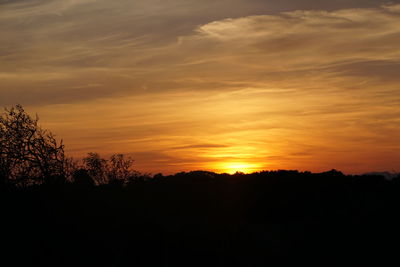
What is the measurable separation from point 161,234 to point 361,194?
11.3 meters

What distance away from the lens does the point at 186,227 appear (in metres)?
28.4

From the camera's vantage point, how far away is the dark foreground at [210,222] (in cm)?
2598

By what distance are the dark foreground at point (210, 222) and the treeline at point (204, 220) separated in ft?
0.19

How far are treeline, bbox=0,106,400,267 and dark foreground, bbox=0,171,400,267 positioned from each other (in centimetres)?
6

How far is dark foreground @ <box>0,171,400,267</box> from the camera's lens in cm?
2598

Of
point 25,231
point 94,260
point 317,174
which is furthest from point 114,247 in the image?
point 317,174

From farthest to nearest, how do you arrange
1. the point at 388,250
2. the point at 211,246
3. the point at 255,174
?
the point at 255,174 → the point at 211,246 → the point at 388,250

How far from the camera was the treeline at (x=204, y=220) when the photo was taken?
2603 centimetres

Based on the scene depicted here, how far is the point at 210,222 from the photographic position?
28.6 m

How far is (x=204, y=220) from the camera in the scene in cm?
2888

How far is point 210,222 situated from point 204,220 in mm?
419

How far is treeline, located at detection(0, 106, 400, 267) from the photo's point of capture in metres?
26.0

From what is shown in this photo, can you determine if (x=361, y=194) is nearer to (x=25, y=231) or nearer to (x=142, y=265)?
(x=142, y=265)

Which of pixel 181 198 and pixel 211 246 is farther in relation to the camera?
pixel 181 198
